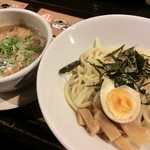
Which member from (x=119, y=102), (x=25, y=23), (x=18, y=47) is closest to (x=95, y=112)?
(x=119, y=102)

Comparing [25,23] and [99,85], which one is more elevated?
[25,23]

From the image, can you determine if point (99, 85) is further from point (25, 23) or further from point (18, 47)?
point (25, 23)

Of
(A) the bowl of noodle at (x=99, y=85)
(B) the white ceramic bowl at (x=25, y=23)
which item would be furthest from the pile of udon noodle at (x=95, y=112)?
(B) the white ceramic bowl at (x=25, y=23)

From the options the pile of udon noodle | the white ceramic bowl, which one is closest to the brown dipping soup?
the white ceramic bowl

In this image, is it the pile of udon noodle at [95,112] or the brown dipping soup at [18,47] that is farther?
the brown dipping soup at [18,47]

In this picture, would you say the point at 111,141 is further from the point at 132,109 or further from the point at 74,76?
the point at 74,76

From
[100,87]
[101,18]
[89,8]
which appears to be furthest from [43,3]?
[100,87]

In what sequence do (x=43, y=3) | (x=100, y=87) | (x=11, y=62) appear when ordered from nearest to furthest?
(x=100, y=87) → (x=11, y=62) → (x=43, y=3)

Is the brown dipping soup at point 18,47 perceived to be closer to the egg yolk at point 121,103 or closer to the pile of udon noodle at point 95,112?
the pile of udon noodle at point 95,112
